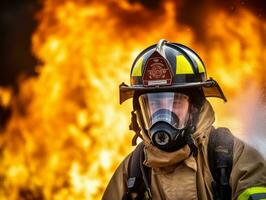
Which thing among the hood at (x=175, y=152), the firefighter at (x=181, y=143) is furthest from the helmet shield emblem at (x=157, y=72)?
the hood at (x=175, y=152)

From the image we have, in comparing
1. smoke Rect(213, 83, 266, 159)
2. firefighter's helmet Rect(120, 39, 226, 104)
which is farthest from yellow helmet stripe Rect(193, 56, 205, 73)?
smoke Rect(213, 83, 266, 159)

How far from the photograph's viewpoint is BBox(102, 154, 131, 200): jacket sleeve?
184 inches

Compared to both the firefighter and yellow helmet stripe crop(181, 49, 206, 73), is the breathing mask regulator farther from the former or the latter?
yellow helmet stripe crop(181, 49, 206, 73)

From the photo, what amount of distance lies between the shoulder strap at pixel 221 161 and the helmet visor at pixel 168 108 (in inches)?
8.6

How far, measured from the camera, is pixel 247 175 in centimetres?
412

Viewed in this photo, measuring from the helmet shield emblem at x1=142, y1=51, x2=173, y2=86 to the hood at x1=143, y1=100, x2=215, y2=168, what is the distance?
Answer: 31 cm

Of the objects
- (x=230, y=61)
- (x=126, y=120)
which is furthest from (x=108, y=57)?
(x=230, y=61)

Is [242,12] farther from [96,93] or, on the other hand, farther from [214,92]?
[214,92]

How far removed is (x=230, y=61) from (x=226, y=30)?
0.45m

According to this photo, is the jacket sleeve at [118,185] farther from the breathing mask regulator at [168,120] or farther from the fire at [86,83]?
the fire at [86,83]

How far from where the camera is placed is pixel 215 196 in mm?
4207

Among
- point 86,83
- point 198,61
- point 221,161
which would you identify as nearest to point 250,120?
point 198,61

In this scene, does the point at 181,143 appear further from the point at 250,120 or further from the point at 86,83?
the point at 86,83

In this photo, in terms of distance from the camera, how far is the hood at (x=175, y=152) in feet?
14.1
